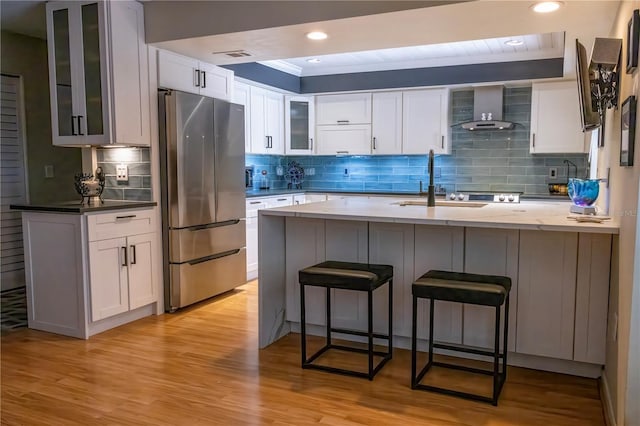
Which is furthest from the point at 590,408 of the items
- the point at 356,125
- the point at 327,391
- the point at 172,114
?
the point at 356,125

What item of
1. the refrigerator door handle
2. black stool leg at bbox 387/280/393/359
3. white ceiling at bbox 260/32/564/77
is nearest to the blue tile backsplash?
white ceiling at bbox 260/32/564/77

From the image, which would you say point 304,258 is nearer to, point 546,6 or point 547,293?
point 547,293

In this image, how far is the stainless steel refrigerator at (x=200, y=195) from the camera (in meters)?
4.02

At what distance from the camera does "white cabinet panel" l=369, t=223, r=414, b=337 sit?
314 centimetres

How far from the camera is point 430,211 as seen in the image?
3.18 metres

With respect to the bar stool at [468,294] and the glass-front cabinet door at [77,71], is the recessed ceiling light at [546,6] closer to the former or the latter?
the bar stool at [468,294]

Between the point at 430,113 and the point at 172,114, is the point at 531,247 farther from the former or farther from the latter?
the point at 430,113

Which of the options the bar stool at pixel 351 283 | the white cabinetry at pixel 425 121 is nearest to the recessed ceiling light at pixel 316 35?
the bar stool at pixel 351 283

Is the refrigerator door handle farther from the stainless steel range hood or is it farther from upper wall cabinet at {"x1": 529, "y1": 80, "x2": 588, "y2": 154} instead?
upper wall cabinet at {"x1": 529, "y1": 80, "x2": 588, "y2": 154}

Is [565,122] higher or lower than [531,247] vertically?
higher

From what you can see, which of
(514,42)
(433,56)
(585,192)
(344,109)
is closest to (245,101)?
(344,109)

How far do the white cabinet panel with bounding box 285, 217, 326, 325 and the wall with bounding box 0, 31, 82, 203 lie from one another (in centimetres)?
291

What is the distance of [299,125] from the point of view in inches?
255

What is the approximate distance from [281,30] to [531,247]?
86.8 inches
